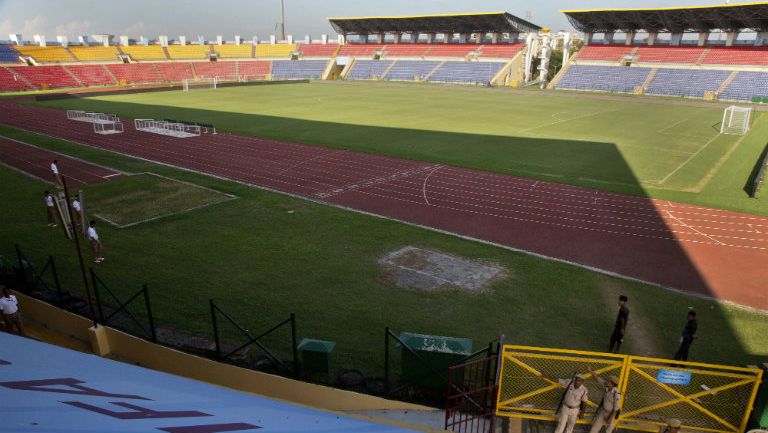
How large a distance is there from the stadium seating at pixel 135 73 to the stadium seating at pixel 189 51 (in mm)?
8203

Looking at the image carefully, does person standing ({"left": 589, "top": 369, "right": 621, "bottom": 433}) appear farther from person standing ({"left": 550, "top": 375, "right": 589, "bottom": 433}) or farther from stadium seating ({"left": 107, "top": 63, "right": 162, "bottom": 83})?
stadium seating ({"left": 107, "top": 63, "right": 162, "bottom": 83})

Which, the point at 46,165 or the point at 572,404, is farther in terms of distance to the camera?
the point at 46,165

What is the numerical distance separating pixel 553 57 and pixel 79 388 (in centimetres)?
9777

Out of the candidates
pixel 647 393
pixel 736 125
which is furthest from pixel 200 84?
pixel 647 393

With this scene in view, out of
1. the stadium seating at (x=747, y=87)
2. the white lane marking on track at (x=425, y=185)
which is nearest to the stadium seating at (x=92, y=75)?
the white lane marking on track at (x=425, y=185)

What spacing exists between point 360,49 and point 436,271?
91.0m

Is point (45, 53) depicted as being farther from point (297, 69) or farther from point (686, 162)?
point (686, 162)

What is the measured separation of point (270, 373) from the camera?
9.08 metres

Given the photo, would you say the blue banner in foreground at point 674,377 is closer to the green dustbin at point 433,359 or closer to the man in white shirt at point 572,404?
the man in white shirt at point 572,404

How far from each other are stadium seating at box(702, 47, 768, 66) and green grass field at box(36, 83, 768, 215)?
16.5m

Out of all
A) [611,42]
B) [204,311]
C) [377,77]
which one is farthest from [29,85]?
[611,42]

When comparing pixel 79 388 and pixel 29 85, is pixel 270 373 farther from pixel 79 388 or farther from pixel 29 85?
pixel 29 85

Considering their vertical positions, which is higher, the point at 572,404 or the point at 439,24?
the point at 439,24

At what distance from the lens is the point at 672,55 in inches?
2741
